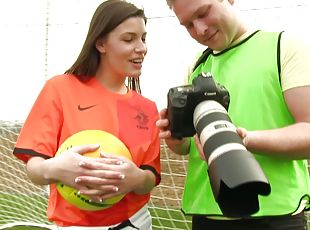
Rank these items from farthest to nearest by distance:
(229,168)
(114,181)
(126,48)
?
(126,48), (114,181), (229,168)

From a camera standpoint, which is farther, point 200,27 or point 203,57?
point 203,57

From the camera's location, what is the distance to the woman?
1331 mm

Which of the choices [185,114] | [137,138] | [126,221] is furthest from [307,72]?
[126,221]

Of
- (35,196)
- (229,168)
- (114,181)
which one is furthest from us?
(35,196)

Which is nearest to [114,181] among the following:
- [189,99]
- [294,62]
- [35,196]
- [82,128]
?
[82,128]

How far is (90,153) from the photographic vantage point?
135 centimetres

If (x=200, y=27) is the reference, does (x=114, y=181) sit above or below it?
below

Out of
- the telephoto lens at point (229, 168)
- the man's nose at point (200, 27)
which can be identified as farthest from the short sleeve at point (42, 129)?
the telephoto lens at point (229, 168)

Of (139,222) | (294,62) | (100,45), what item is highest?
(294,62)

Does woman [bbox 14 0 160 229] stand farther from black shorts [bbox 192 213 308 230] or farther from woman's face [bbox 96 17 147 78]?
black shorts [bbox 192 213 308 230]

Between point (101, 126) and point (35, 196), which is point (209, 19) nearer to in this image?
point (101, 126)

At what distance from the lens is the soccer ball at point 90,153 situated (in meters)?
1.37

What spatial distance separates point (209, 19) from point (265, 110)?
243 millimetres

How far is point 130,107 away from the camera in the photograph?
1.56 meters
